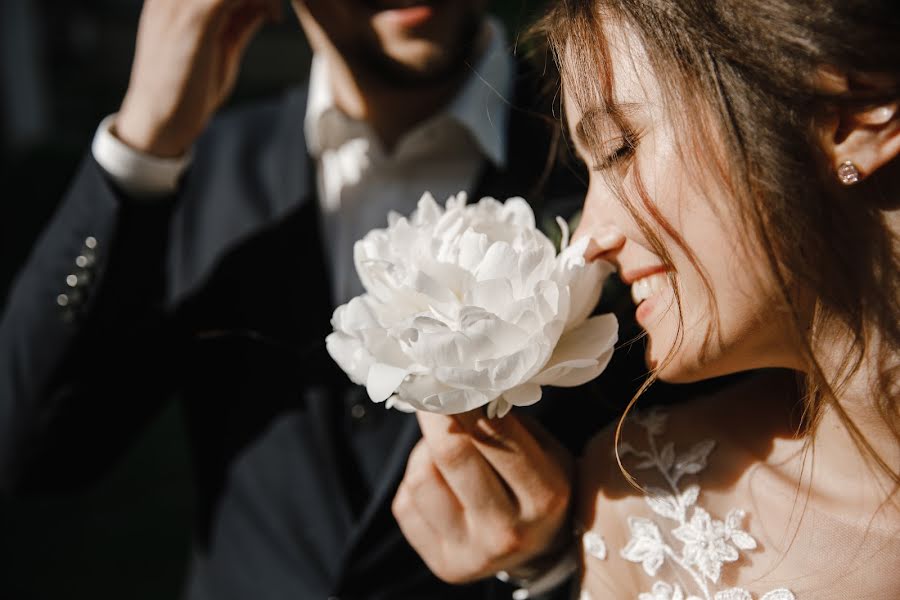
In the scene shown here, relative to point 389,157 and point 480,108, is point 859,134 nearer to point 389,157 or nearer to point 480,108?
point 480,108

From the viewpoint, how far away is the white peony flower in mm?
1002

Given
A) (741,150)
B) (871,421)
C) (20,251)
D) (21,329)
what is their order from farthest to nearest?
(20,251) < (21,329) < (871,421) < (741,150)

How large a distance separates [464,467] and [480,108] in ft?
3.20

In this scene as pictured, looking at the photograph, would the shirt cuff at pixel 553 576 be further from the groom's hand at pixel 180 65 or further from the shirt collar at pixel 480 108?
the groom's hand at pixel 180 65

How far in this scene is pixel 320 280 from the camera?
1.88 meters

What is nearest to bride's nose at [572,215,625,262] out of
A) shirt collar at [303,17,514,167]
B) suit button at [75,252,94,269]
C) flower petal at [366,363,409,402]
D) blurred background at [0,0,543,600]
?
flower petal at [366,363,409,402]

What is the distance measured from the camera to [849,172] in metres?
0.99

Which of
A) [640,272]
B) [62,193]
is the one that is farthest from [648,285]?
[62,193]

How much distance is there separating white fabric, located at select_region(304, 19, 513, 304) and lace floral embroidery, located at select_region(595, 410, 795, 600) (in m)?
0.87

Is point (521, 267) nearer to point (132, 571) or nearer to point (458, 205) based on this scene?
point (458, 205)

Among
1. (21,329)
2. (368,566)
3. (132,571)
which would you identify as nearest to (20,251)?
(132,571)

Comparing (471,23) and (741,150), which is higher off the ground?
(741,150)

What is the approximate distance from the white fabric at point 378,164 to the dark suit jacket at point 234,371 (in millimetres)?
60

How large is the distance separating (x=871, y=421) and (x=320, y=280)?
3.66 feet
